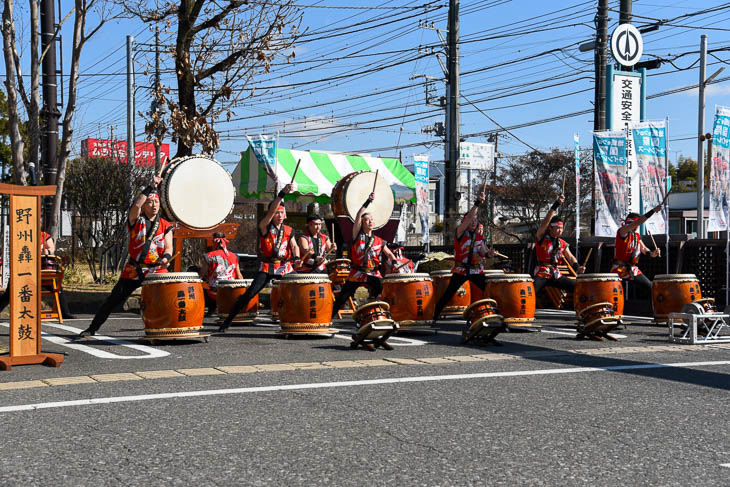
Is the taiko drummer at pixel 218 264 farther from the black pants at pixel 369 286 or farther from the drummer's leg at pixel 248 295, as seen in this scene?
the black pants at pixel 369 286

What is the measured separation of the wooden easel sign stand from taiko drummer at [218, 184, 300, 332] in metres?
3.43

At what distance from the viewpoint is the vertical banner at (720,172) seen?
12.8 m

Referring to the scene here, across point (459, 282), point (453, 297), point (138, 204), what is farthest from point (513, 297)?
point (138, 204)

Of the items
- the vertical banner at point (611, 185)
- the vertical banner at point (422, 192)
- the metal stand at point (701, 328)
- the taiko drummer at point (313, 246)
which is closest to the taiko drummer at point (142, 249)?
the taiko drummer at point (313, 246)

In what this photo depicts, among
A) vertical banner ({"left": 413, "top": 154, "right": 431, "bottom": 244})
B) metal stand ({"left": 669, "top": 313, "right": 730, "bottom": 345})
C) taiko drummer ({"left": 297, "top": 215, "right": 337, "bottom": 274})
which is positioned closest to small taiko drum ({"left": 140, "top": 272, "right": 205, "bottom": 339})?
taiko drummer ({"left": 297, "top": 215, "right": 337, "bottom": 274})

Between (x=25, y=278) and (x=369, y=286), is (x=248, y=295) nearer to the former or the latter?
(x=369, y=286)

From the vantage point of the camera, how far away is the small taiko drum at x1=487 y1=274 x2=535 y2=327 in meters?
11.3

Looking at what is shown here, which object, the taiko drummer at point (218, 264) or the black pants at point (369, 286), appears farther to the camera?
the taiko drummer at point (218, 264)

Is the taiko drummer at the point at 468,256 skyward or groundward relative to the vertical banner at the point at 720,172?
groundward

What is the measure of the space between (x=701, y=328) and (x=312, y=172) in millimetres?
12264

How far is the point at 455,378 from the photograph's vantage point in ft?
A: 23.6

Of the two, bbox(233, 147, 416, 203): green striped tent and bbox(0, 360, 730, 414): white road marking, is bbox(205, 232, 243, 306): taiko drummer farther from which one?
bbox(233, 147, 416, 203): green striped tent

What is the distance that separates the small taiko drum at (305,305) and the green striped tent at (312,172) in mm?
9768

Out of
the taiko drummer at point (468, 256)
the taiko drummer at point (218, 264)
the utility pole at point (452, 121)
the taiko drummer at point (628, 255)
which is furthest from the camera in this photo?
the utility pole at point (452, 121)
